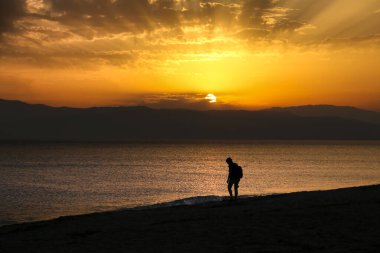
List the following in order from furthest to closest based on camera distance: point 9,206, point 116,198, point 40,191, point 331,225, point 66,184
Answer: point 66,184
point 40,191
point 116,198
point 9,206
point 331,225

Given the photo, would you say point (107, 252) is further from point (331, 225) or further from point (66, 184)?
point (66, 184)

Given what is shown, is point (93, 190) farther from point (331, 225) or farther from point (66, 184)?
point (331, 225)

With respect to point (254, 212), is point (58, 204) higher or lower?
lower

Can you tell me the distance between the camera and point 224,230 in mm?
16812

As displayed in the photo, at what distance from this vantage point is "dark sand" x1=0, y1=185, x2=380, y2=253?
14.2 m

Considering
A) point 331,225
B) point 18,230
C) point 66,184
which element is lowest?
point 66,184

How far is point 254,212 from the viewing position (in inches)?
813

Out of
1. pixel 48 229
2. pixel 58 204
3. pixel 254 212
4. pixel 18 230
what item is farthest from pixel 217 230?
pixel 58 204

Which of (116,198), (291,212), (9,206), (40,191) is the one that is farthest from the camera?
(40,191)

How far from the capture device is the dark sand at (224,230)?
14.2 m

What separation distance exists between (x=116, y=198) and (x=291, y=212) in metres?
29.5

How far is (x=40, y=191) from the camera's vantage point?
52.3m

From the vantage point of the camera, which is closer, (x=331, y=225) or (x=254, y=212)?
(x=331, y=225)

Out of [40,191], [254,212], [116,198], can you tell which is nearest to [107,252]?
[254,212]
